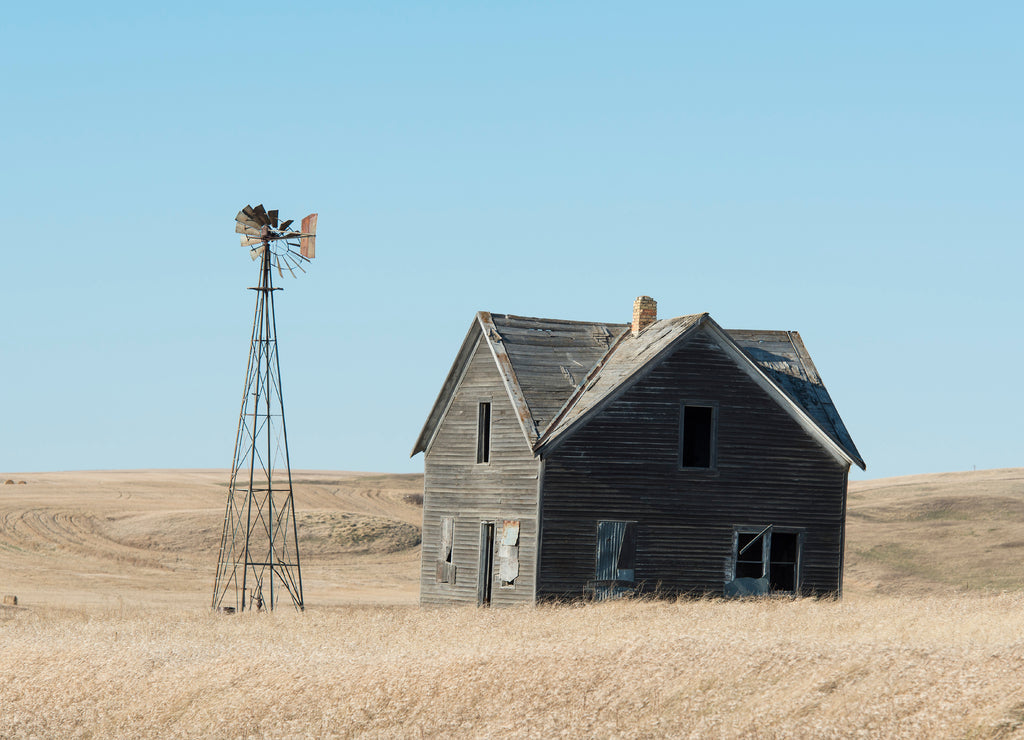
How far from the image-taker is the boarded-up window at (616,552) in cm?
2572

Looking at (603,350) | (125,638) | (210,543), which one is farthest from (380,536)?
(125,638)

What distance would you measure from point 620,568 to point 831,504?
16.9 ft

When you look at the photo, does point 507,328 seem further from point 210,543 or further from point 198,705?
point 210,543

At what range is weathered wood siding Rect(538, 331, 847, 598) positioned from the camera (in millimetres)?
25656

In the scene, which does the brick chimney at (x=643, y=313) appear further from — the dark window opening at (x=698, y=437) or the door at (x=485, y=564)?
the door at (x=485, y=564)

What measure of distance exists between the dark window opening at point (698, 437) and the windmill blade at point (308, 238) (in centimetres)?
994

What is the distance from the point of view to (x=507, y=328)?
2870 centimetres

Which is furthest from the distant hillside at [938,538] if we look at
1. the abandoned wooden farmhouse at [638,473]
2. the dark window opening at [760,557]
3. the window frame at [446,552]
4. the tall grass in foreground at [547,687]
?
the tall grass in foreground at [547,687]

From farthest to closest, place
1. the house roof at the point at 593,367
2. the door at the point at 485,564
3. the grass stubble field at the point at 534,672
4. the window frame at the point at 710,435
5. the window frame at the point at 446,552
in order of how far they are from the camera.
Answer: the window frame at the point at 446,552 < the door at the point at 485,564 < the window frame at the point at 710,435 < the house roof at the point at 593,367 < the grass stubble field at the point at 534,672

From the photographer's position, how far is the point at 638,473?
1028 inches

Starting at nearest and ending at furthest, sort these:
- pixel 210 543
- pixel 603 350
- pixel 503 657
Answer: pixel 503 657 → pixel 603 350 → pixel 210 543

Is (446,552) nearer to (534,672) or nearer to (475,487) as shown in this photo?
(475,487)

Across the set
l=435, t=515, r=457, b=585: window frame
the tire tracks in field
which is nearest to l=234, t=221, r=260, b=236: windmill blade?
l=435, t=515, r=457, b=585: window frame

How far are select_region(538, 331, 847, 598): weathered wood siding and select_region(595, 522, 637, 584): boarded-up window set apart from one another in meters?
0.16
